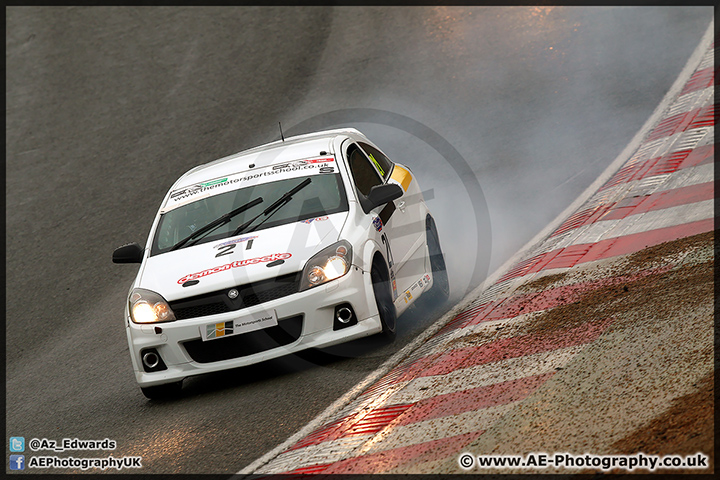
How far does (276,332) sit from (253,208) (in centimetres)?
135

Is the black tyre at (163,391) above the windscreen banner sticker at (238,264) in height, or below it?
below

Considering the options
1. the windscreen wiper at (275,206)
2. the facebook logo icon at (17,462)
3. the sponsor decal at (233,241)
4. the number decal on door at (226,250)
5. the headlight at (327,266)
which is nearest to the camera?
the facebook logo icon at (17,462)

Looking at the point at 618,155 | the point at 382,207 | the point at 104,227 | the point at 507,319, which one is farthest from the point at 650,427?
the point at 104,227

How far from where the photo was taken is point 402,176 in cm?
760

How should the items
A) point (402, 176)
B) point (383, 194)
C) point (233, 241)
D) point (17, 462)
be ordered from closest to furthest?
point (17, 462) < point (233, 241) < point (383, 194) < point (402, 176)

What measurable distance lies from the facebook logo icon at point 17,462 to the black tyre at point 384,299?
2642 millimetres

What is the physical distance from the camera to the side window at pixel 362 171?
22.2 ft

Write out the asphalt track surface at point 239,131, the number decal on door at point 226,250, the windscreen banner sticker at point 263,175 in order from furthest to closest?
the windscreen banner sticker at point 263,175, the number decal on door at point 226,250, the asphalt track surface at point 239,131

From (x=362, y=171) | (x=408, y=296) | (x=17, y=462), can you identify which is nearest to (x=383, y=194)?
(x=362, y=171)

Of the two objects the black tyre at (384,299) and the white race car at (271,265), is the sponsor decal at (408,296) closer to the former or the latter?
the white race car at (271,265)

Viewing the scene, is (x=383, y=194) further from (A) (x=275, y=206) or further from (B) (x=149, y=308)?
(B) (x=149, y=308)

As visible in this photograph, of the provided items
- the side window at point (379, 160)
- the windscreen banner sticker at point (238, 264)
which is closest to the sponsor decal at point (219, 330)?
the windscreen banner sticker at point (238, 264)

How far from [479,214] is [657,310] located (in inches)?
179

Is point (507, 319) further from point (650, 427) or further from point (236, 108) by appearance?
point (236, 108)
